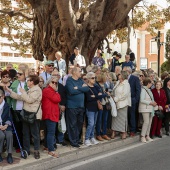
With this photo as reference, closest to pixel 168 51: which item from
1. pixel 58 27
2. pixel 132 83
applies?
pixel 58 27

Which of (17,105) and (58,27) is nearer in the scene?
(17,105)

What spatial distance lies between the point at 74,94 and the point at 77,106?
11.5 inches

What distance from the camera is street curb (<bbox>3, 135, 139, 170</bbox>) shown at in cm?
566

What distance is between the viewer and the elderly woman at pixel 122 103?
312 inches

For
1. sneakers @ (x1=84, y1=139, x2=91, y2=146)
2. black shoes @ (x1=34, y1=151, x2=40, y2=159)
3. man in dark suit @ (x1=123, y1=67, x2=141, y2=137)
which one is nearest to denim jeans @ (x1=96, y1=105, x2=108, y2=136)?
sneakers @ (x1=84, y1=139, x2=91, y2=146)

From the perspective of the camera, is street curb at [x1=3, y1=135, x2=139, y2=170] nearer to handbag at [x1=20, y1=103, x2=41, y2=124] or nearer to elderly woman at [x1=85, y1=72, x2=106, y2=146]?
elderly woman at [x1=85, y1=72, x2=106, y2=146]

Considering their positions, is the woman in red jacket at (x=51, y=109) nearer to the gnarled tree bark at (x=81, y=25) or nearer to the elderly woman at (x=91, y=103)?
the elderly woman at (x=91, y=103)

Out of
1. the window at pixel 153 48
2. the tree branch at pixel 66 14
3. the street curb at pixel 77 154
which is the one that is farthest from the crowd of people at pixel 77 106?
the window at pixel 153 48

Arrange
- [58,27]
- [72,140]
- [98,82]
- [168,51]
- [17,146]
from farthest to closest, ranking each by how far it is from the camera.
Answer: [168,51]
[58,27]
[98,82]
[72,140]
[17,146]

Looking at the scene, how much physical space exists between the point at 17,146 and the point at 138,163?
8.78 ft

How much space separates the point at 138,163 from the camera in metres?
6.19

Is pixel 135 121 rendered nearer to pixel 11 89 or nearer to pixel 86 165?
pixel 86 165

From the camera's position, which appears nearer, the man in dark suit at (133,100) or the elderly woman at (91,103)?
the elderly woman at (91,103)

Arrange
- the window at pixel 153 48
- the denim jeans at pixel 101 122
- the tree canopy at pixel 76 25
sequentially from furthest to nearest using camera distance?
the window at pixel 153 48, the tree canopy at pixel 76 25, the denim jeans at pixel 101 122
